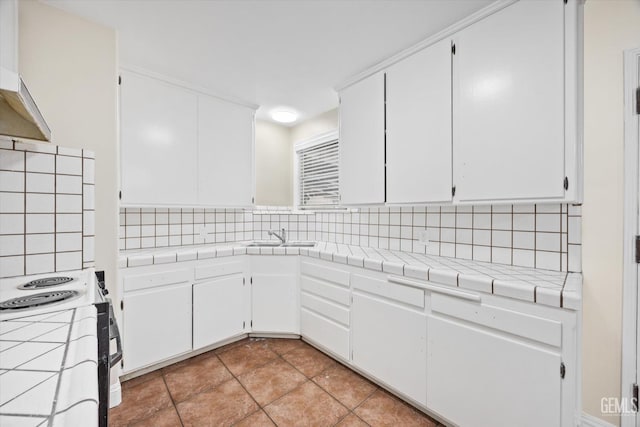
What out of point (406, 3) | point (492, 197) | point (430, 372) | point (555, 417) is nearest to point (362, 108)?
point (406, 3)

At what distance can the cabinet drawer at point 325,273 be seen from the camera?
2.06 metres

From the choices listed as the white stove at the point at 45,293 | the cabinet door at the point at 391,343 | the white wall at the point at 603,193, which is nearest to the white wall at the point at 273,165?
the cabinet door at the point at 391,343

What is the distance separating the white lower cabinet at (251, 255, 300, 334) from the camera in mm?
2484

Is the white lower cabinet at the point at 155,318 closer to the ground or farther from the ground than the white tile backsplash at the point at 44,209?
closer to the ground

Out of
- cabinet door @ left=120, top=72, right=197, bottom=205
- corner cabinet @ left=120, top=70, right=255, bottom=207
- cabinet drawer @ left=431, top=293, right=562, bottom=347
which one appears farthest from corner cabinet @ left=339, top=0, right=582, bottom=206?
cabinet door @ left=120, top=72, right=197, bottom=205

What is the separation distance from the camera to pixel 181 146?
2312 mm

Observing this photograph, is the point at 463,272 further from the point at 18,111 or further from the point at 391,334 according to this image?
the point at 18,111

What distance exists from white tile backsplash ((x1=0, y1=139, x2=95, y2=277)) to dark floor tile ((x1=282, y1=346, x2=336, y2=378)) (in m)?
1.58

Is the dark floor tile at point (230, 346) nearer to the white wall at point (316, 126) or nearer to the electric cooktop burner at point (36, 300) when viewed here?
the electric cooktop burner at point (36, 300)

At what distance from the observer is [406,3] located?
1.50 metres

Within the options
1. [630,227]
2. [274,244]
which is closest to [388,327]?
[630,227]

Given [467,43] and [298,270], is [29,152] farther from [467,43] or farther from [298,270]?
[467,43]

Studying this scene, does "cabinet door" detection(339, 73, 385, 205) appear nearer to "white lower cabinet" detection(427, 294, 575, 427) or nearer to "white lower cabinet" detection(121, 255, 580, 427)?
"white lower cabinet" detection(121, 255, 580, 427)

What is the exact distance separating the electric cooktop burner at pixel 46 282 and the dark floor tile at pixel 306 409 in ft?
4.26
